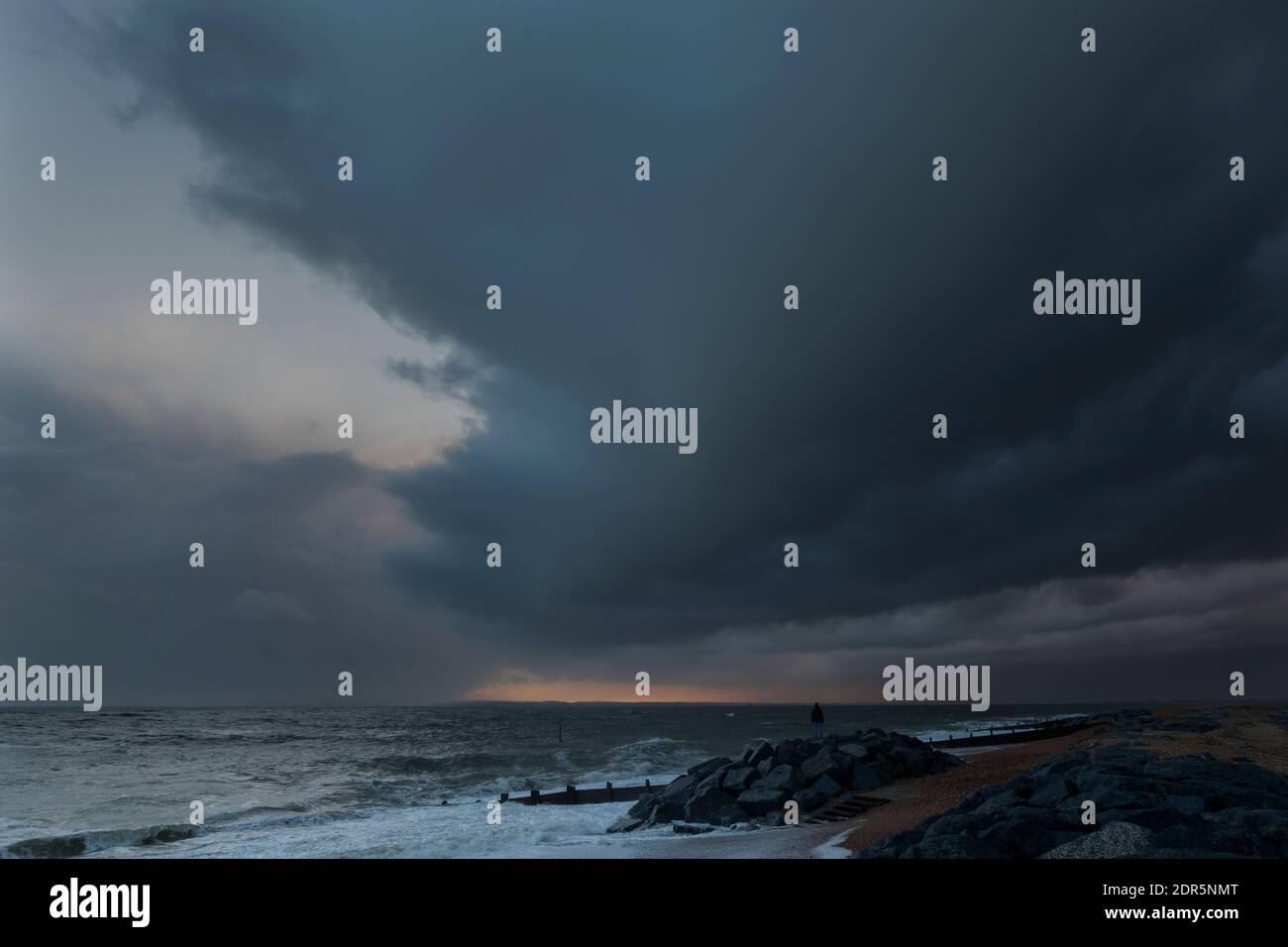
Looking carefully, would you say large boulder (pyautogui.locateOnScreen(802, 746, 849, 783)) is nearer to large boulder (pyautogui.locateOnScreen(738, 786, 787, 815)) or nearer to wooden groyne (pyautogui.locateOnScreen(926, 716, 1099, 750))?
large boulder (pyautogui.locateOnScreen(738, 786, 787, 815))

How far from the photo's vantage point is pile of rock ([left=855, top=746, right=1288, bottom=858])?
40.7ft

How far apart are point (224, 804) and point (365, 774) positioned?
13.0m

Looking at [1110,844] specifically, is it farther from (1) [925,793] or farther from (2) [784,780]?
(2) [784,780]

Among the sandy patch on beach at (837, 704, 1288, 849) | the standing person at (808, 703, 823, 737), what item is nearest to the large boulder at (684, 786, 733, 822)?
the sandy patch on beach at (837, 704, 1288, 849)

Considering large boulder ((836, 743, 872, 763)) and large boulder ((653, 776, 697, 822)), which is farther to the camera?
large boulder ((836, 743, 872, 763))

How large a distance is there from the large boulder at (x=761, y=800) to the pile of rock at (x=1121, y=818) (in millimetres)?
8093

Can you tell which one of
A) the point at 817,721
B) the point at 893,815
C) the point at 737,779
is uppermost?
the point at 893,815

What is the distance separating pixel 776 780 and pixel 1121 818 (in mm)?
14462

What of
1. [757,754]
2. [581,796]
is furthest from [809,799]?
[581,796]

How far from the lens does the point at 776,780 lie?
88.7 ft

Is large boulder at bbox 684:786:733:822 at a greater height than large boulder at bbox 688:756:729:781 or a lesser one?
greater

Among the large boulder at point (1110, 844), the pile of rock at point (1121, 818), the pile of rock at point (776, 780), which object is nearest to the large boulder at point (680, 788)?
the pile of rock at point (776, 780)
